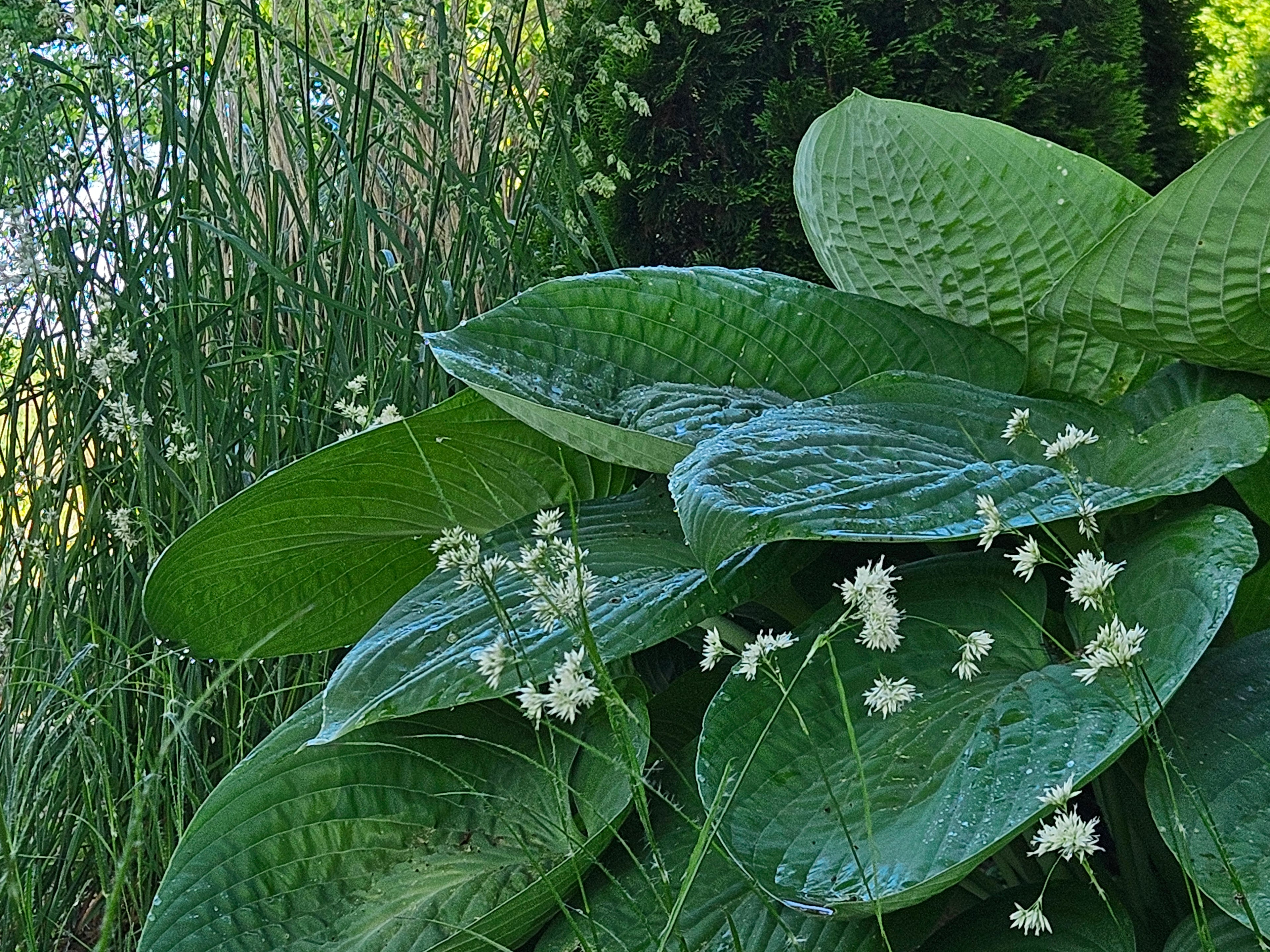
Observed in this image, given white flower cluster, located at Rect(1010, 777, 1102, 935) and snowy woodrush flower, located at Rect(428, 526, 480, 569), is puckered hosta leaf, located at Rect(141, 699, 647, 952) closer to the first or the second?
snowy woodrush flower, located at Rect(428, 526, 480, 569)

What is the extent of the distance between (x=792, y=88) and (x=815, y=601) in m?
1.31

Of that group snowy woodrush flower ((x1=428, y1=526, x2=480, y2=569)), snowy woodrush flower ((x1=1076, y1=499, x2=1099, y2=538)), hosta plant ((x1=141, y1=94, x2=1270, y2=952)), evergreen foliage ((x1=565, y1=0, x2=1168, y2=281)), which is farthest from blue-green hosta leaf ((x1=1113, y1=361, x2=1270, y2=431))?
evergreen foliage ((x1=565, y1=0, x2=1168, y2=281))

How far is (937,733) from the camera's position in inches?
27.8

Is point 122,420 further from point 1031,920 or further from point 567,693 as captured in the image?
point 1031,920

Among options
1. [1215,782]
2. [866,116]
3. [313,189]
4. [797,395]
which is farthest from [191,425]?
[1215,782]

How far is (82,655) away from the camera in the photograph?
1.10 meters

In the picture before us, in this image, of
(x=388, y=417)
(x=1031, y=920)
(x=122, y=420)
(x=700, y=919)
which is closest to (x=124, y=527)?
(x=122, y=420)

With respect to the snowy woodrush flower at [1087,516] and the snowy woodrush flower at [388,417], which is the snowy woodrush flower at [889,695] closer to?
the snowy woodrush flower at [1087,516]

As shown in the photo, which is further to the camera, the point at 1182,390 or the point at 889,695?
the point at 1182,390

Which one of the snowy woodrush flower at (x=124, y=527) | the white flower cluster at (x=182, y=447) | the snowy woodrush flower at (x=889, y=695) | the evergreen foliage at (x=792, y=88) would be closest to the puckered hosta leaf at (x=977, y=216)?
the snowy woodrush flower at (x=889, y=695)

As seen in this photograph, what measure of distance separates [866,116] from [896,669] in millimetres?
552

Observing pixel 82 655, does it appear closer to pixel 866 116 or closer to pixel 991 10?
pixel 866 116

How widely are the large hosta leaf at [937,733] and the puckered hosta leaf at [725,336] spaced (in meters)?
0.28

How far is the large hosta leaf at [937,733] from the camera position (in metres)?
Result: 0.61
